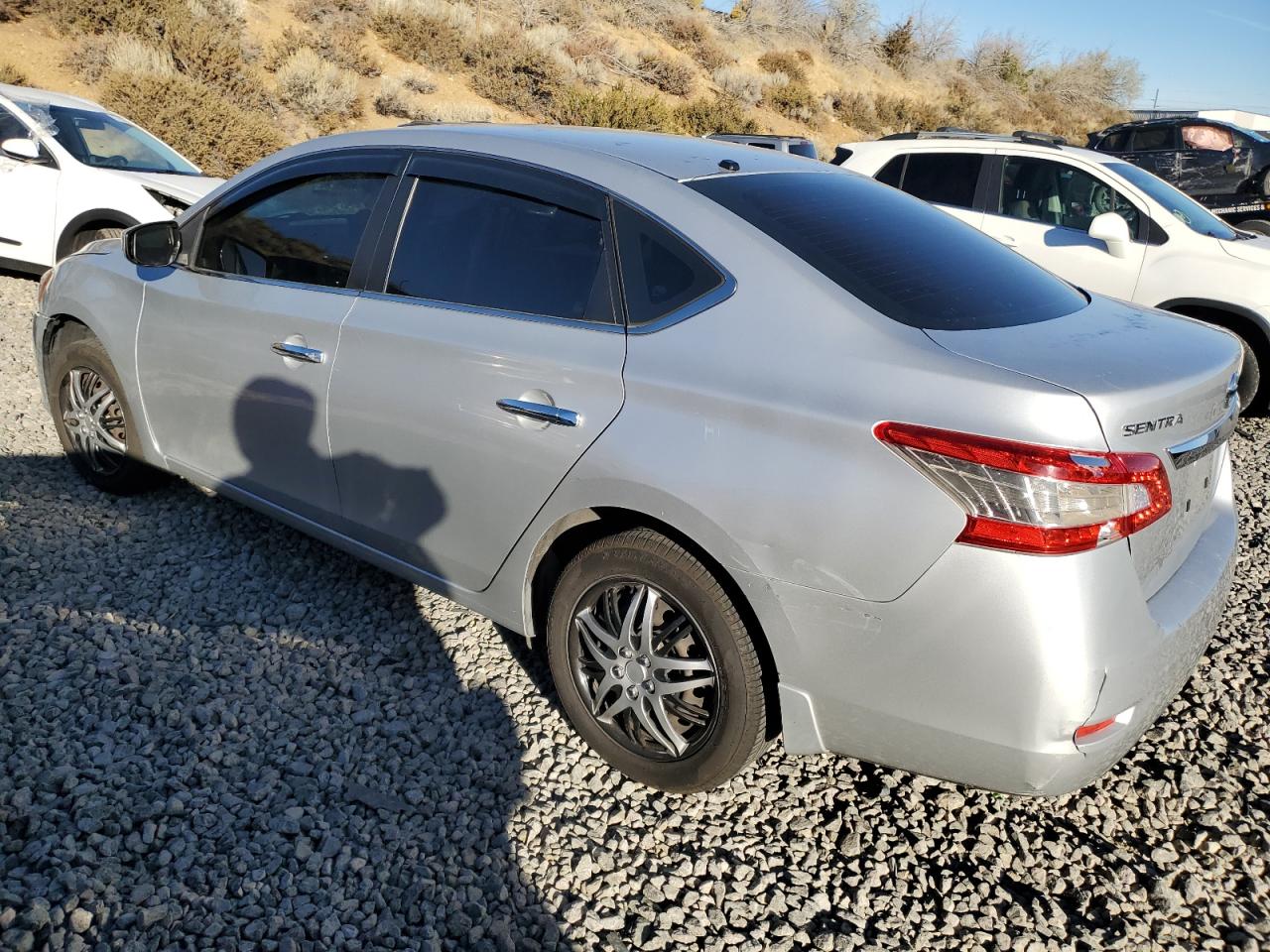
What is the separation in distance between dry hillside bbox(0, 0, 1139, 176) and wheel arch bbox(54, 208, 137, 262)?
678 centimetres

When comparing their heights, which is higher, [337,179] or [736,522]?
[337,179]

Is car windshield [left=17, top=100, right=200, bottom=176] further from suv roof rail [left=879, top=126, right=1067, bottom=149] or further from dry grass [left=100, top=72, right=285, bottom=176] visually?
suv roof rail [left=879, top=126, right=1067, bottom=149]

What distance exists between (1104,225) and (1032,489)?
5.67 metres

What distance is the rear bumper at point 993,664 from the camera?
2033mm

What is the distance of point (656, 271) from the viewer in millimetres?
2650

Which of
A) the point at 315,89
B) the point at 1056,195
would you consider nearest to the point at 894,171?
the point at 1056,195

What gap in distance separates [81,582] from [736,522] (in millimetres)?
2863

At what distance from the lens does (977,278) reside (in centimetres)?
275

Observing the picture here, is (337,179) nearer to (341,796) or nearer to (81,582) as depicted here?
(81,582)

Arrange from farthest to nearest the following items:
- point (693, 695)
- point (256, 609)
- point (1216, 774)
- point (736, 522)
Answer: point (256, 609), point (1216, 774), point (693, 695), point (736, 522)

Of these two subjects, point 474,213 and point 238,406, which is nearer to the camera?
point 474,213

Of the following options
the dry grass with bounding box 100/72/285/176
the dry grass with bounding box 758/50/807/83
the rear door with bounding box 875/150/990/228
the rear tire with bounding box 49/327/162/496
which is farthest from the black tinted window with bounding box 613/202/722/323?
the dry grass with bounding box 758/50/807/83

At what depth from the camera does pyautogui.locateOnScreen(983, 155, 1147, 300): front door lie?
7.10 meters

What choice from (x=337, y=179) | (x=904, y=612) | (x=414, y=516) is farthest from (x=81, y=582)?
(x=904, y=612)
